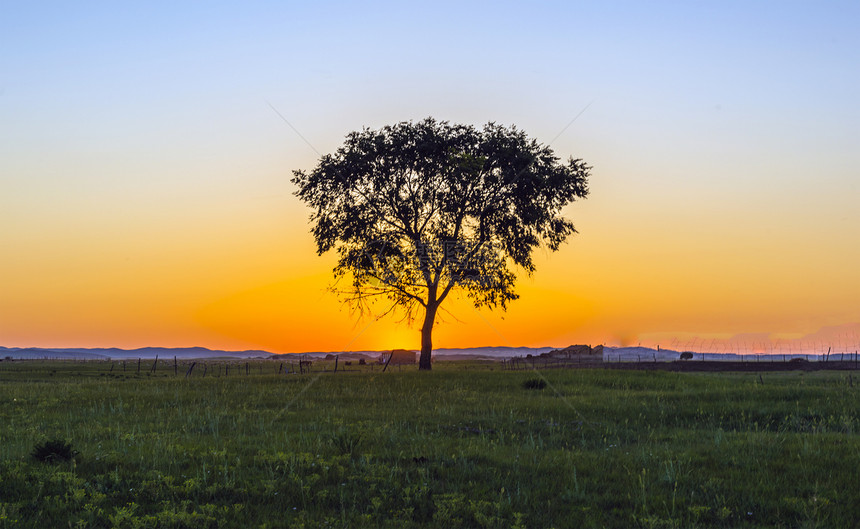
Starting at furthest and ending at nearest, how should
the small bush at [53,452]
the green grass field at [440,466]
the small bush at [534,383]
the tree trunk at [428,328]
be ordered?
the tree trunk at [428,328], the small bush at [534,383], the small bush at [53,452], the green grass field at [440,466]

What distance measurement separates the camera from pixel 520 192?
42.8 metres

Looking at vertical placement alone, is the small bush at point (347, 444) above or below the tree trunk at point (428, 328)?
below

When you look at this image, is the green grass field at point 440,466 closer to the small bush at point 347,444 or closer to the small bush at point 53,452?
the small bush at point 347,444

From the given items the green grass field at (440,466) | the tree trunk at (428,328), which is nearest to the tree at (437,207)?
the tree trunk at (428,328)

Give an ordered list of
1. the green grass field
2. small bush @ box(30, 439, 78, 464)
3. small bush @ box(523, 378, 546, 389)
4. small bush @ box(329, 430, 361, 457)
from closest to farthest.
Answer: the green grass field → small bush @ box(30, 439, 78, 464) → small bush @ box(329, 430, 361, 457) → small bush @ box(523, 378, 546, 389)

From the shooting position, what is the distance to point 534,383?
28.5 metres

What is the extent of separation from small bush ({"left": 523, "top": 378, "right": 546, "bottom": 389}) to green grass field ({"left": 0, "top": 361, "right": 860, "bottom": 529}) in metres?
6.10

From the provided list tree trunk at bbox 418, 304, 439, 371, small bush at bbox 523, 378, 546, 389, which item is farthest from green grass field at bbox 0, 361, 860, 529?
tree trunk at bbox 418, 304, 439, 371

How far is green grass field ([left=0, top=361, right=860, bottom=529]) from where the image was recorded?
29.2 feet

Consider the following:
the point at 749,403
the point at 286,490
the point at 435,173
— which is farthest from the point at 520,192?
the point at 286,490

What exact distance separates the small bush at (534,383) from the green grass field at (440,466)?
6099mm

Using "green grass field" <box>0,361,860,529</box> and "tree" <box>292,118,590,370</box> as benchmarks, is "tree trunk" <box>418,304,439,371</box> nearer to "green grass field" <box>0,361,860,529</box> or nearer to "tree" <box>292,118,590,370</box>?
"tree" <box>292,118,590,370</box>

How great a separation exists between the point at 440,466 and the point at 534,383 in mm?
17721

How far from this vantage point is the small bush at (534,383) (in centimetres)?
2820
